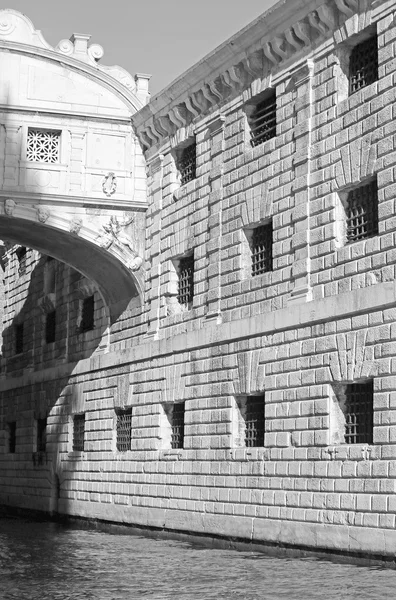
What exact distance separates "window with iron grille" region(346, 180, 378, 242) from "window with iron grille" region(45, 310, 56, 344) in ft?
47.1

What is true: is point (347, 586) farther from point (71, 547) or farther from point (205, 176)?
point (205, 176)

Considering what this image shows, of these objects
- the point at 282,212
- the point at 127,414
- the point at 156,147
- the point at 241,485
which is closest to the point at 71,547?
the point at 241,485

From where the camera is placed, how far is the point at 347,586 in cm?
1252

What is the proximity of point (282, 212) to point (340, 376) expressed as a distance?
3369 millimetres

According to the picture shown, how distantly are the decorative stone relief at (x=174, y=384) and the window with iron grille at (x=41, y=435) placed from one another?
8299mm

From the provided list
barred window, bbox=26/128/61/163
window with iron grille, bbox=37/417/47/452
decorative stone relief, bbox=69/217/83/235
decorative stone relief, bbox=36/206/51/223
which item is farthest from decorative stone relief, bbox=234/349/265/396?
window with iron grille, bbox=37/417/47/452

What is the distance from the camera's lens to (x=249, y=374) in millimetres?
18234

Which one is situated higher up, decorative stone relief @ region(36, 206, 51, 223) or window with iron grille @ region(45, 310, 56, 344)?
decorative stone relief @ region(36, 206, 51, 223)

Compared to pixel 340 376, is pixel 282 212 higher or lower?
higher

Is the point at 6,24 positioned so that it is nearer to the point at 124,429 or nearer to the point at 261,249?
the point at 261,249

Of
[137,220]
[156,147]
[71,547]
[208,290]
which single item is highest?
[156,147]

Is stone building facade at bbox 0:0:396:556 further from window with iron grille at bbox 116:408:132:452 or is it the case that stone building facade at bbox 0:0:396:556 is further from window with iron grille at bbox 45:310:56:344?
window with iron grille at bbox 45:310:56:344

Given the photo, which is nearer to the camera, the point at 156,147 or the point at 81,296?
the point at 156,147

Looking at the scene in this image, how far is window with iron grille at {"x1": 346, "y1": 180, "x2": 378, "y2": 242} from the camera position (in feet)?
51.6
